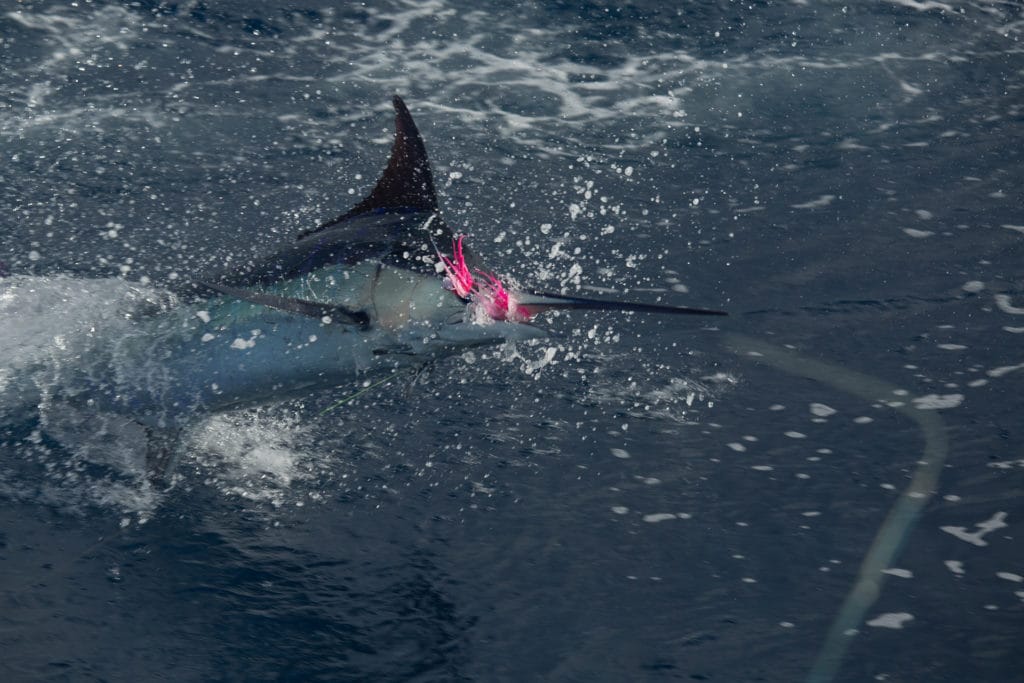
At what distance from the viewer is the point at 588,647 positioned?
423 cm

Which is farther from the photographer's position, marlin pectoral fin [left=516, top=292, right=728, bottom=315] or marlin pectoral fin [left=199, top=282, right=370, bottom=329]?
marlin pectoral fin [left=199, top=282, right=370, bottom=329]

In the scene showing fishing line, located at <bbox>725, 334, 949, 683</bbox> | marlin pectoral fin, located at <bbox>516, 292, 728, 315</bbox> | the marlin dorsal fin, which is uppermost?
the marlin dorsal fin

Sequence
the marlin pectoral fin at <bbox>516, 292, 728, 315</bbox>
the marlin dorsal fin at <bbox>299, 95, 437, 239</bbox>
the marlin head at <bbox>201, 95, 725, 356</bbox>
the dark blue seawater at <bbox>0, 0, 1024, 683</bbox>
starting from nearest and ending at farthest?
the marlin pectoral fin at <bbox>516, 292, 728, 315</bbox>
the dark blue seawater at <bbox>0, 0, 1024, 683</bbox>
the marlin head at <bbox>201, 95, 725, 356</bbox>
the marlin dorsal fin at <bbox>299, 95, 437, 239</bbox>

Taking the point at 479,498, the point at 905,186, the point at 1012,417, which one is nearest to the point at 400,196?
the point at 479,498

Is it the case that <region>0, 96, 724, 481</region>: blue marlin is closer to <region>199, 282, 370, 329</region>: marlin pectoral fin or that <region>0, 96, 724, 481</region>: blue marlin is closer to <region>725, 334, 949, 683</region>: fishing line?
<region>199, 282, 370, 329</region>: marlin pectoral fin

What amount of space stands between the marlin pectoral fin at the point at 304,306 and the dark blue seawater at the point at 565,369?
0.78 m

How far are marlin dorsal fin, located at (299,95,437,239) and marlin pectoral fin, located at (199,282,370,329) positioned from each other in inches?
28.1

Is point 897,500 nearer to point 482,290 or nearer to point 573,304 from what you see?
point 573,304

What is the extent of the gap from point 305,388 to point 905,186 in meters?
4.58

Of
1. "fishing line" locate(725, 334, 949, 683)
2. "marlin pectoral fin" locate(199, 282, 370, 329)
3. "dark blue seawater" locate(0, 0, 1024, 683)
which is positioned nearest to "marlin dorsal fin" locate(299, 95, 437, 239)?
"marlin pectoral fin" locate(199, 282, 370, 329)

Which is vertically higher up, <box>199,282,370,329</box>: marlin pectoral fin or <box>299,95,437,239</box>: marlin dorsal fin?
<box>299,95,437,239</box>: marlin dorsal fin

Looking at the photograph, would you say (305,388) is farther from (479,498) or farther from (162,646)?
(162,646)

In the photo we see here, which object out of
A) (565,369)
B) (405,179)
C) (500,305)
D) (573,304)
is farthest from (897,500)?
(405,179)

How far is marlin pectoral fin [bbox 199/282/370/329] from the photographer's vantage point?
14.4ft
